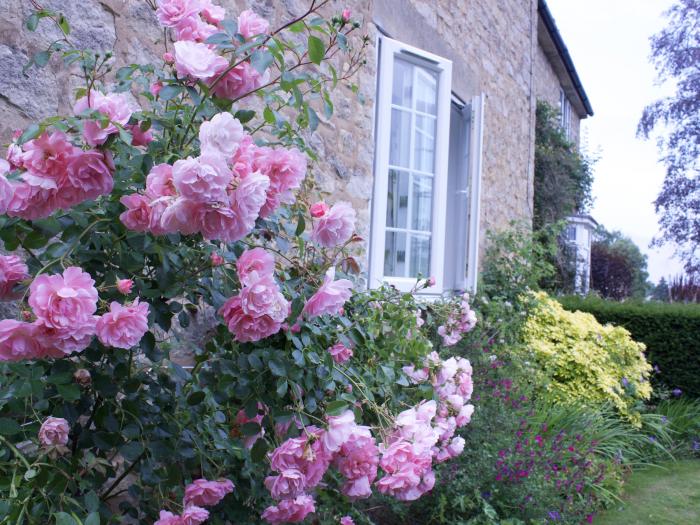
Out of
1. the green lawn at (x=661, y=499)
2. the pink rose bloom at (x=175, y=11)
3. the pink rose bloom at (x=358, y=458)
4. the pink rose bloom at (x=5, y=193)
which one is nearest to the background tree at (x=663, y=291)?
the green lawn at (x=661, y=499)

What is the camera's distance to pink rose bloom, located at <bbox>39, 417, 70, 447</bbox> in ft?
4.88

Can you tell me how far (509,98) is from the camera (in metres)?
7.32

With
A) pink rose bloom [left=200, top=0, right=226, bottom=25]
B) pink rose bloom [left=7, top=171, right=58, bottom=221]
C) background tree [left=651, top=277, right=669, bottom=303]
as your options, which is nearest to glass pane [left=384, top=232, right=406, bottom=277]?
pink rose bloom [left=200, top=0, right=226, bottom=25]

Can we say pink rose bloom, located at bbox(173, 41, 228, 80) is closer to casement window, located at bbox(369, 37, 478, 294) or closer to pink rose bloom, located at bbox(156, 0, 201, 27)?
pink rose bloom, located at bbox(156, 0, 201, 27)

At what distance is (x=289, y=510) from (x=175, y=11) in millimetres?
1348

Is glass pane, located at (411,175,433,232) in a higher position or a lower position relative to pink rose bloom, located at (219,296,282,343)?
higher

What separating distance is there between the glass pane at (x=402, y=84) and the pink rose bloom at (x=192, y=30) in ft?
9.44

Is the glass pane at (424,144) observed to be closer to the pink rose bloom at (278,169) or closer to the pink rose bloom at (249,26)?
the pink rose bloom at (249,26)

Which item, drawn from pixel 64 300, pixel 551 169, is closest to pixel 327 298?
pixel 64 300

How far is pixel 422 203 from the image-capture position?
4691 millimetres

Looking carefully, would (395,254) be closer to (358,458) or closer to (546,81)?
(358,458)

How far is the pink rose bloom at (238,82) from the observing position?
1.67 metres

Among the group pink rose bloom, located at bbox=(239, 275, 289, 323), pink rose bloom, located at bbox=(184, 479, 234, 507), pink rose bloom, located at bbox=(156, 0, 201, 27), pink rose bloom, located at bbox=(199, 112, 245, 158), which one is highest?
pink rose bloom, located at bbox=(156, 0, 201, 27)

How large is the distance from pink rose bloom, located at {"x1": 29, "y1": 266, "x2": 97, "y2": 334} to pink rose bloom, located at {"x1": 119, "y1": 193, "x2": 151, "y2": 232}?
0.54ft
